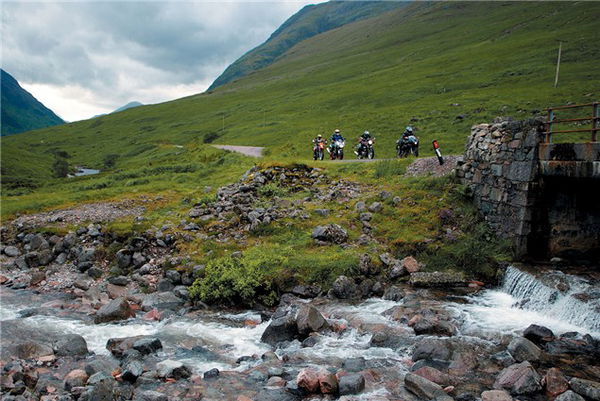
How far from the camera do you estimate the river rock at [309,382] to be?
34.0 ft

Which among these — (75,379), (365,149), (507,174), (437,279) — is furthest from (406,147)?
(75,379)

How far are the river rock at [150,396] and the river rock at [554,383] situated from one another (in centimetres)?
906

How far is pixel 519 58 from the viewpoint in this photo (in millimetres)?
73688

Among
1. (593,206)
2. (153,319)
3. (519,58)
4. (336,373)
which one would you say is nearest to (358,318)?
(336,373)

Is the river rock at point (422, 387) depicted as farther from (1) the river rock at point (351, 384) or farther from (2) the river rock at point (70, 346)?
(2) the river rock at point (70, 346)

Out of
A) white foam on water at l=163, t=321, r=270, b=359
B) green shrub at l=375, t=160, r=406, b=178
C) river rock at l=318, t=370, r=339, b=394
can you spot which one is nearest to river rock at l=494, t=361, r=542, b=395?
river rock at l=318, t=370, r=339, b=394

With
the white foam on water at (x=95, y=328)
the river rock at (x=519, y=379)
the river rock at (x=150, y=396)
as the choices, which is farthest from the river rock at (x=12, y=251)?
the river rock at (x=519, y=379)

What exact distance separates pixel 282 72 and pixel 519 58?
120 metres

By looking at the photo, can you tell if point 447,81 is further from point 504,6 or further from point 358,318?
point 504,6

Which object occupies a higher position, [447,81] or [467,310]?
[447,81]

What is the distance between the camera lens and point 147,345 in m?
13.0

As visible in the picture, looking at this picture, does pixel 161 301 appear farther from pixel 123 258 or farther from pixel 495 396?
pixel 495 396

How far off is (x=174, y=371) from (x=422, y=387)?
6.46 m

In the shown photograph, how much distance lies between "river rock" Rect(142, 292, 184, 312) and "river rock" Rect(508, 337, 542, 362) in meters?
12.0
